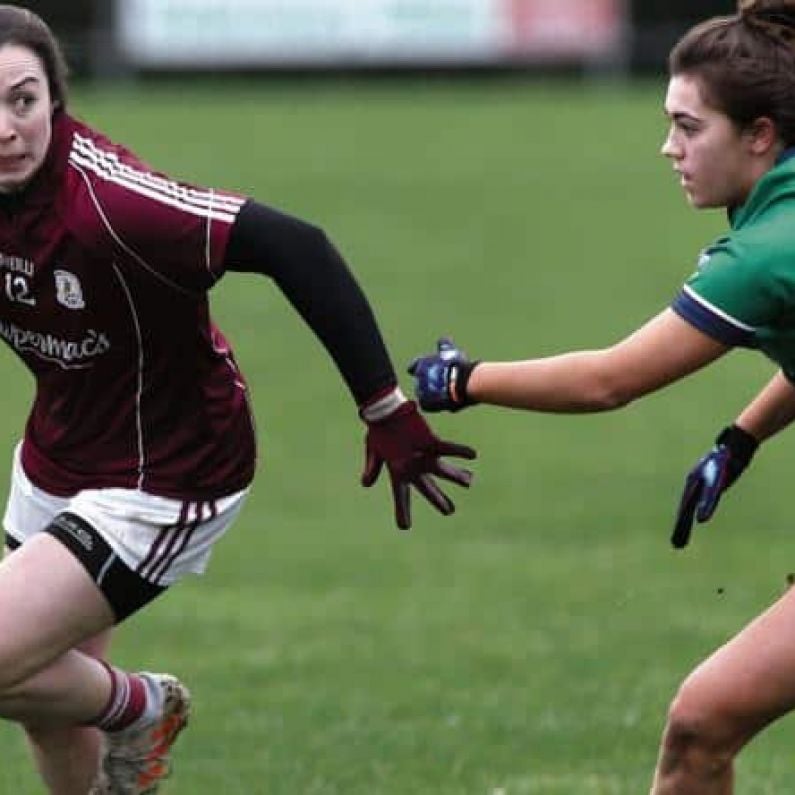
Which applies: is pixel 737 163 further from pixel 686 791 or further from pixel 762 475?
pixel 762 475

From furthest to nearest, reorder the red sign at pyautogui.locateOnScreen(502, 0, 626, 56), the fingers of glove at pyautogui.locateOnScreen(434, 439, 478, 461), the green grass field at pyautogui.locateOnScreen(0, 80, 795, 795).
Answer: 1. the red sign at pyautogui.locateOnScreen(502, 0, 626, 56)
2. the green grass field at pyautogui.locateOnScreen(0, 80, 795, 795)
3. the fingers of glove at pyautogui.locateOnScreen(434, 439, 478, 461)

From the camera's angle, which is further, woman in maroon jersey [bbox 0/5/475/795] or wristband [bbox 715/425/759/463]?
wristband [bbox 715/425/759/463]

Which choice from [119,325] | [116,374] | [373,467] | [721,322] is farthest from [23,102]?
[721,322]

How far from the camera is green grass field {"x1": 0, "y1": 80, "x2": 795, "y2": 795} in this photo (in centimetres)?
732

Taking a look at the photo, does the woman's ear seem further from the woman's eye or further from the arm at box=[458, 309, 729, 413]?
the woman's eye

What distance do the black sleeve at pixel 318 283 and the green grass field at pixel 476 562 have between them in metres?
1.47

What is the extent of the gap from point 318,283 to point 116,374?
1.72 ft

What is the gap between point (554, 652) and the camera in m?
8.72

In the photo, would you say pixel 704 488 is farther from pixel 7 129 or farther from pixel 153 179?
pixel 7 129

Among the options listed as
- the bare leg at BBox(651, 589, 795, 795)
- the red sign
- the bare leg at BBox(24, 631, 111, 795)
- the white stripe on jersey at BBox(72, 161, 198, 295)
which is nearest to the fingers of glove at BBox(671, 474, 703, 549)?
the bare leg at BBox(651, 589, 795, 795)

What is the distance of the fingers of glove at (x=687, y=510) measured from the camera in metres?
5.59

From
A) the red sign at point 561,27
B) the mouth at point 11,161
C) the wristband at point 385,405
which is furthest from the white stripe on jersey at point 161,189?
the red sign at point 561,27

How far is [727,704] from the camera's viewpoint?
5.13m

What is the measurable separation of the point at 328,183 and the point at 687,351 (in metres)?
20.9
